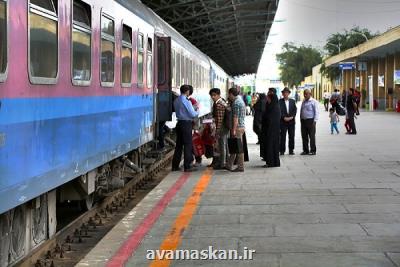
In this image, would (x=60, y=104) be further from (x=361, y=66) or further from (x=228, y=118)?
(x=361, y=66)

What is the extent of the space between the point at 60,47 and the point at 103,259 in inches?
83.4

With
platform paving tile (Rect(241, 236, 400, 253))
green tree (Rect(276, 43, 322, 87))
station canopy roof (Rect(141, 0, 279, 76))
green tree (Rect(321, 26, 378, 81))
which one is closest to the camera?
platform paving tile (Rect(241, 236, 400, 253))

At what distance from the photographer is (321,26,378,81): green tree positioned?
2899 inches

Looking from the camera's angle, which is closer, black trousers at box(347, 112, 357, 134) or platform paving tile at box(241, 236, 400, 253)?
platform paving tile at box(241, 236, 400, 253)

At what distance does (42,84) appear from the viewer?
5504 mm

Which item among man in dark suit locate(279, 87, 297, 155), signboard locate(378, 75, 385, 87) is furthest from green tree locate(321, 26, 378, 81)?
man in dark suit locate(279, 87, 297, 155)

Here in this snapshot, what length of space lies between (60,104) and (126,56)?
11.7 feet

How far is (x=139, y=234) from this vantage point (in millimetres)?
7000

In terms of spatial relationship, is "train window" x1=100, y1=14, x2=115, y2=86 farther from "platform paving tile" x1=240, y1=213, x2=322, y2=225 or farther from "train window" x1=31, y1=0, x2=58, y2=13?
"platform paving tile" x1=240, y1=213, x2=322, y2=225

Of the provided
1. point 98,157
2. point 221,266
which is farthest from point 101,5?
point 221,266

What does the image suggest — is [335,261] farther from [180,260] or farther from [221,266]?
[180,260]

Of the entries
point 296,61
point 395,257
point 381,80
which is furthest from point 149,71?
point 296,61

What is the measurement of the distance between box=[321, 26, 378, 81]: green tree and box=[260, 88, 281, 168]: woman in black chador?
60.0m

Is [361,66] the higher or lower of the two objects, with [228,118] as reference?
higher
